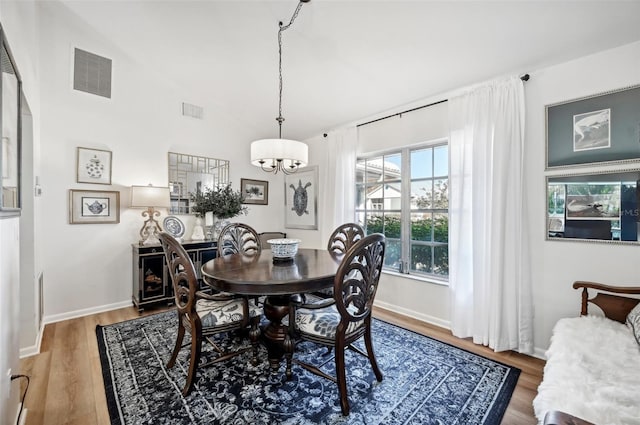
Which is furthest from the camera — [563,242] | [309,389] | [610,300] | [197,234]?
[197,234]

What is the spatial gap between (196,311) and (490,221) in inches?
100

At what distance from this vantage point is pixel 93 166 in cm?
323

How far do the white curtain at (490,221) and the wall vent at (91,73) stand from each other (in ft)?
13.2

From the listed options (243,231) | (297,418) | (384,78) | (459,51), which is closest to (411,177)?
(384,78)

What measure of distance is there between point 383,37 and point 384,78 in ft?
1.75

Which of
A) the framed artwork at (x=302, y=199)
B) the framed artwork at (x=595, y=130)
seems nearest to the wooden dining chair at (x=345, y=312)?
the framed artwork at (x=595, y=130)

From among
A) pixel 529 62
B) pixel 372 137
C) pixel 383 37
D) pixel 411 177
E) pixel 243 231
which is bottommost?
pixel 243 231

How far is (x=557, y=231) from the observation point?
224 cm

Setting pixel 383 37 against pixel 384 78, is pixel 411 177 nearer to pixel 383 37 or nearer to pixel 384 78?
pixel 384 78

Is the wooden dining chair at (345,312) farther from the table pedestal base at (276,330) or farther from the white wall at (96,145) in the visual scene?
the white wall at (96,145)

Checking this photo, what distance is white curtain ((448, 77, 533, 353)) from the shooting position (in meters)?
2.33

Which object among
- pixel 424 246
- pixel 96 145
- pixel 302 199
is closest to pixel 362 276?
pixel 424 246

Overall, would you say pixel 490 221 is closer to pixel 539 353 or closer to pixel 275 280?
pixel 539 353

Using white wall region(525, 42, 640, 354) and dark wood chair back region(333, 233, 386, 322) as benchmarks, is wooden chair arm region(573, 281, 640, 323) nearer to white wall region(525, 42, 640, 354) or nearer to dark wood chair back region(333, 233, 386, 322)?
white wall region(525, 42, 640, 354)
